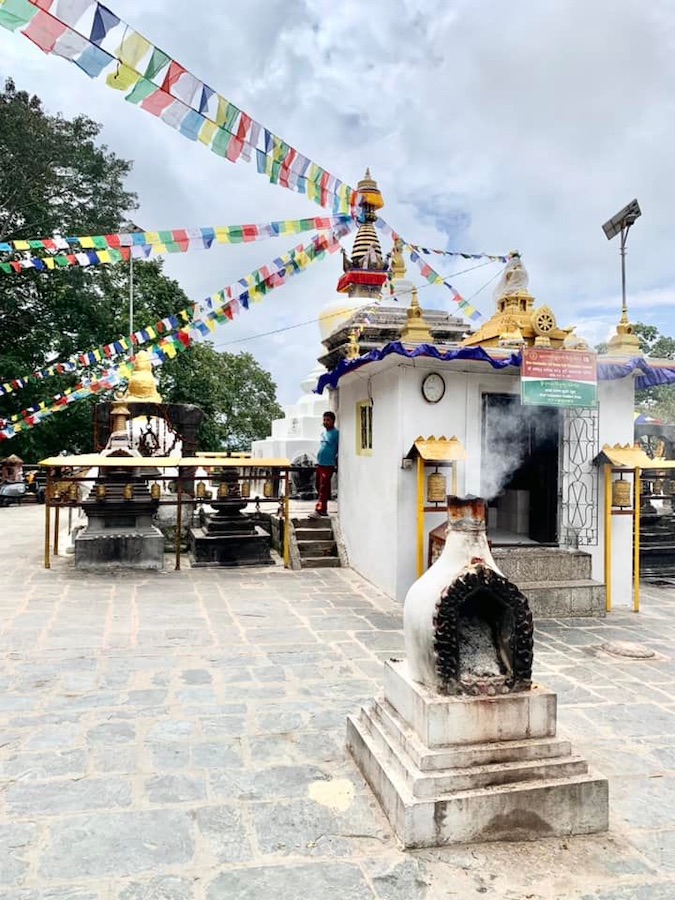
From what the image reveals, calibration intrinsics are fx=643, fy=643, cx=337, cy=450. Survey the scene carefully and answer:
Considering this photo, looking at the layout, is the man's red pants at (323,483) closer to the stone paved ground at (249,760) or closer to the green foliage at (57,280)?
the stone paved ground at (249,760)

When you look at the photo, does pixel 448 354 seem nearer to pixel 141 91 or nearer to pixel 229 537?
pixel 141 91

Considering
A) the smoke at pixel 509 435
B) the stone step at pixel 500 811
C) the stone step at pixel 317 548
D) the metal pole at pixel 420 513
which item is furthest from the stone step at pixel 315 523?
the stone step at pixel 500 811

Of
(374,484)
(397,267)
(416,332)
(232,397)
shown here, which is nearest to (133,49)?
(416,332)

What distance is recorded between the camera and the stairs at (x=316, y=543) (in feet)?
33.7

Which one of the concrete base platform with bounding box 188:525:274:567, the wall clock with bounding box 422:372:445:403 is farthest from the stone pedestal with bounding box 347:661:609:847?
the concrete base platform with bounding box 188:525:274:567

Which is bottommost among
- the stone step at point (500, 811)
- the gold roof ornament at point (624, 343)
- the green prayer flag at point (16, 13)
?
the stone step at point (500, 811)

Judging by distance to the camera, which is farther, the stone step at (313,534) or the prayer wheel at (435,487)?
the stone step at (313,534)

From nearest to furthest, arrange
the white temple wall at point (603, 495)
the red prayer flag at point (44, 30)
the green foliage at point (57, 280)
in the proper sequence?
the red prayer flag at point (44, 30) < the white temple wall at point (603, 495) < the green foliage at point (57, 280)

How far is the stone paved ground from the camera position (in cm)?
278

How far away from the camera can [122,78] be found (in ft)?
19.5

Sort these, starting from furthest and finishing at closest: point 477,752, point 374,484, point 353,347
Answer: point 353,347 → point 374,484 → point 477,752

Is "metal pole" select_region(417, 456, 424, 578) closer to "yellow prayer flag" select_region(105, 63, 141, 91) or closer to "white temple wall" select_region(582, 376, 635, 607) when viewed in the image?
"white temple wall" select_region(582, 376, 635, 607)

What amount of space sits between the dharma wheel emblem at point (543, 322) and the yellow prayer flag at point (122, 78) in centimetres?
523

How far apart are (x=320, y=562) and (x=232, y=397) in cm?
2195
